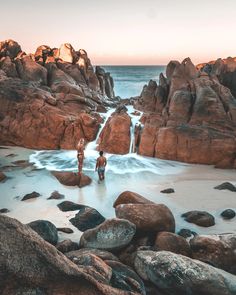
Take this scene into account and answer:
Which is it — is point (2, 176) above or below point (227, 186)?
above

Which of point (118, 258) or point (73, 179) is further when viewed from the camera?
point (73, 179)

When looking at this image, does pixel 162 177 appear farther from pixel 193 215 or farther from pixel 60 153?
pixel 60 153

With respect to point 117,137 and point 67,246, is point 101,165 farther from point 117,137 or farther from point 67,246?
point 67,246

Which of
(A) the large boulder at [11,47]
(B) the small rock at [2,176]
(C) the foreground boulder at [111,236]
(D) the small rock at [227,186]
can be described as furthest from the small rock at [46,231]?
(A) the large boulder at [11,47]

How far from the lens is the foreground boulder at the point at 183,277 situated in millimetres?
7090

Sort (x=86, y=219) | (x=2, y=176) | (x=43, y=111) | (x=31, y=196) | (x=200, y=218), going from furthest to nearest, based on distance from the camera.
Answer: (x=43, y=111) < (x=2, y=176) < (x=31, y=196) < (x=200, y=218) < (x=86, y=219)

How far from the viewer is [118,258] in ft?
29.5

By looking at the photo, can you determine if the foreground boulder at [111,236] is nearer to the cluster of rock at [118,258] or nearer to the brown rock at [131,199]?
the cluster of rock at [118,258]

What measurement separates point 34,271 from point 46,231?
5.25 m

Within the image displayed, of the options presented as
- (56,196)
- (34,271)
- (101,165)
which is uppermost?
(34,271)

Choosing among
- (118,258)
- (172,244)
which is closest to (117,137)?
(172,244)

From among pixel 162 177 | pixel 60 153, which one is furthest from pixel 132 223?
pixel 60 153

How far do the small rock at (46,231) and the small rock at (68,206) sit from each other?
2615mm

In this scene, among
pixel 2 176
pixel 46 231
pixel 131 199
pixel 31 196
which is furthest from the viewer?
pixel 2 176
